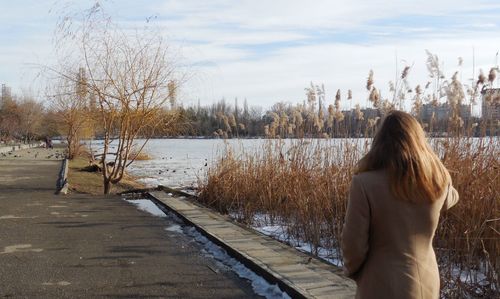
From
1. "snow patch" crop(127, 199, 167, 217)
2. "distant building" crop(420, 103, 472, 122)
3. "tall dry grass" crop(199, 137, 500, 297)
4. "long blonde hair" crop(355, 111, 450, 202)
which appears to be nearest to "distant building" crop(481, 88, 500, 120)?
"distant building" crop(420, 103, 472, 122)

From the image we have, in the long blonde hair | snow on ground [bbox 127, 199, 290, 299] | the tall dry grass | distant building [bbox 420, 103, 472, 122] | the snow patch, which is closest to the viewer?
the long blonde hair

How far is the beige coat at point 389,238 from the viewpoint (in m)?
3.23

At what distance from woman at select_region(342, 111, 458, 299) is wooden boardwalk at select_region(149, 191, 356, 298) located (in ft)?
10.3

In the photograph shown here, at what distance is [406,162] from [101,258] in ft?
21.6

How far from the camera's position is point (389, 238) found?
10.8 feet

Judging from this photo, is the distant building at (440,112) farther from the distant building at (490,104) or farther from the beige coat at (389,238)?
the beige coat at (389,238)

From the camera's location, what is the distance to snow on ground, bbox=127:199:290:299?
6926 millimetres

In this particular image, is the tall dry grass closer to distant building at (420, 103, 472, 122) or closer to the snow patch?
distant building at (420, 103, 472, 122)

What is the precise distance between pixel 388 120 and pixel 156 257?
6285 mm

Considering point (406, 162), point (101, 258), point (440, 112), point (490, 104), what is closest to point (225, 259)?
point (101, 258)

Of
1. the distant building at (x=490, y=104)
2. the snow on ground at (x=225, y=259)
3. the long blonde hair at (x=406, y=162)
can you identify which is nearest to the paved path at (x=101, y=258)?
the snow on ground at (x=225, y=259)

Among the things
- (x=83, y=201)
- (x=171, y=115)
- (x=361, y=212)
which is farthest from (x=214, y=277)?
(x=171, y=115)

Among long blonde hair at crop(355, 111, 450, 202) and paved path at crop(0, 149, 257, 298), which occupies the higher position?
long blonde hair at crop(355, 111, 450, 202)

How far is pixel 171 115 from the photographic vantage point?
66.4 ft
